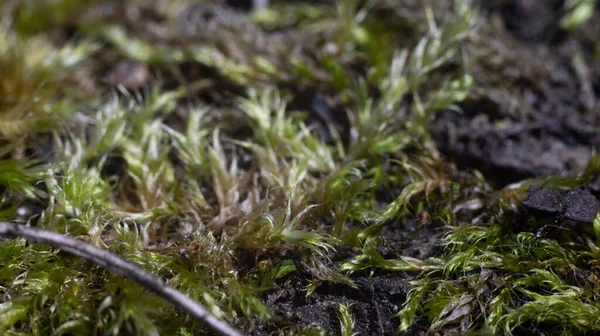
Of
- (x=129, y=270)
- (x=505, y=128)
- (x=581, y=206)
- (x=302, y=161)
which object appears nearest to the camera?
(x=129, y=270)

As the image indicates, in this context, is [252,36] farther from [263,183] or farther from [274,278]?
[274,278]

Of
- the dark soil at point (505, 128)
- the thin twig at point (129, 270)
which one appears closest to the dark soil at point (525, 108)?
the dark soil at point (505, 128)

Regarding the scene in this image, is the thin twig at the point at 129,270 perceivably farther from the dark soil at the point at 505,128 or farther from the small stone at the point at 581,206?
the small stone at the point at 581,206

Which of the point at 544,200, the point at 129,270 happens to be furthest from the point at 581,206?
the point at 129,270

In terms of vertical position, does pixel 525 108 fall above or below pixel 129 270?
above

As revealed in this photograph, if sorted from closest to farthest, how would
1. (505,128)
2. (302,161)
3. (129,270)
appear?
(129,270), (302,161), (505,128)

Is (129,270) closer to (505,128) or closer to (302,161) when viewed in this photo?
(302,161)

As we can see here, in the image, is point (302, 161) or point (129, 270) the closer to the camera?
point (129, 270)
